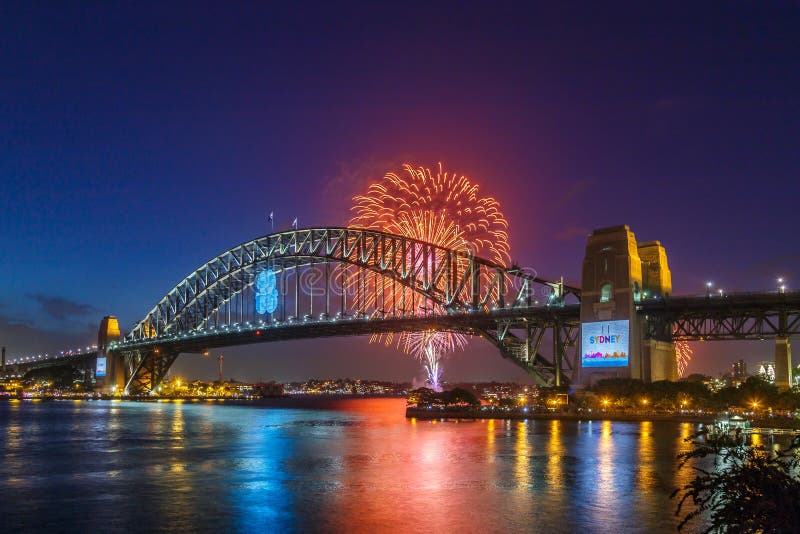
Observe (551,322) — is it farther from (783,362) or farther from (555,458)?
(555,458)

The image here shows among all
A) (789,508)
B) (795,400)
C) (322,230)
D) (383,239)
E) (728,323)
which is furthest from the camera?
(322,230)

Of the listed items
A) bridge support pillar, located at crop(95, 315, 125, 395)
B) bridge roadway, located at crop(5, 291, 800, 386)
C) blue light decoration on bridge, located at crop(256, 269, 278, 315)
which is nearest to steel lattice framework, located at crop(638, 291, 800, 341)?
bridge roadway, located at crop(5, 291, 800, 386)

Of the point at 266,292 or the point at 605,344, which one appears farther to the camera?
the point at 266,292

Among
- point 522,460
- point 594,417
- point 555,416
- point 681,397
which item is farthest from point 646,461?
point 681,397

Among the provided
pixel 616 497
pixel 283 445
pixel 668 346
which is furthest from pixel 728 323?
pixel 616 497

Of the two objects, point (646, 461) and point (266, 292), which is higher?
point (266, 292)

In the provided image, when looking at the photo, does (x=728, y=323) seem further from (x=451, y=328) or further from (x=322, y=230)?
(x=322, y=230)
